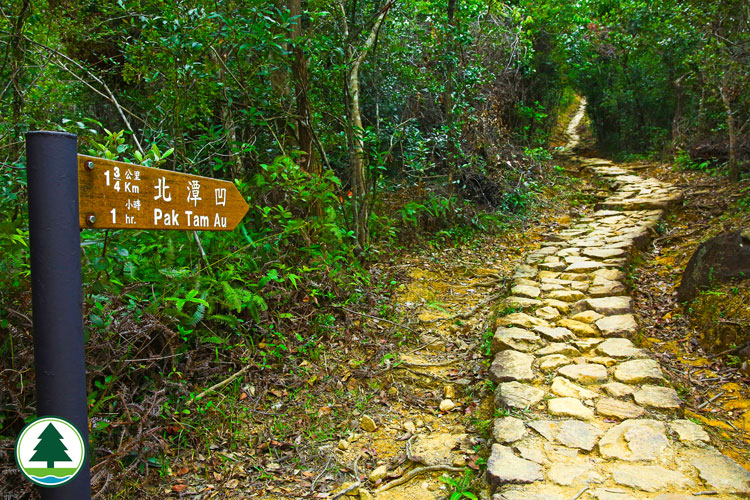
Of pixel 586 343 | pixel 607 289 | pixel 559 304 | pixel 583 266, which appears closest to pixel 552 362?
pixel 586 343

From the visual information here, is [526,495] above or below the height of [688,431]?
below

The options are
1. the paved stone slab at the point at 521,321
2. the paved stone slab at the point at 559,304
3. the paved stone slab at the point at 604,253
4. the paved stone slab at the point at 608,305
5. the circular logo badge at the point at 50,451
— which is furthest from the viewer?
the paved stone slab at the point at 604,253

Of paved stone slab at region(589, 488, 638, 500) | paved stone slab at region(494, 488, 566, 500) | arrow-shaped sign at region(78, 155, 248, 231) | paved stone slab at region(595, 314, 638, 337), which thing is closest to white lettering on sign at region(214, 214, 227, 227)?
arrow-shaped sign at region(78, 155, 248, 231)

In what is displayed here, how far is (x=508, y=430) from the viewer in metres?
2.86

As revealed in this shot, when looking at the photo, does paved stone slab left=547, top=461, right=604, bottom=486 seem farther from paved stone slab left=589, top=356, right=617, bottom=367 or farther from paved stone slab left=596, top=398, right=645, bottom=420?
paved stone slab left=589, top=356, right=617, bottom=367

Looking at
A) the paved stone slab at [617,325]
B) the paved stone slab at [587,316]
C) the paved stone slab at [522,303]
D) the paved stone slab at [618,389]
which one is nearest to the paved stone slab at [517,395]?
the paved stone slab at [618,389]

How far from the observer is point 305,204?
476 centimetres

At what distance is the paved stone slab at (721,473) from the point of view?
2.26 m

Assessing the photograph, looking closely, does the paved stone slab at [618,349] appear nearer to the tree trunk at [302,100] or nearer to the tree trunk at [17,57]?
the tree trunk at [302,100]

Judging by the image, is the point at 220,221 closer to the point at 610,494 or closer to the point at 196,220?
the point at 196,220

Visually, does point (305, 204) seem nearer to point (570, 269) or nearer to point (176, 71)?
point (176, 71)

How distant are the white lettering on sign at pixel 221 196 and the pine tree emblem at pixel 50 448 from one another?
97 cm

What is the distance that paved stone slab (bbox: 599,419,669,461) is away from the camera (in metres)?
2.57

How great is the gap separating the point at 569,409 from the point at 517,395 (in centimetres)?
32
